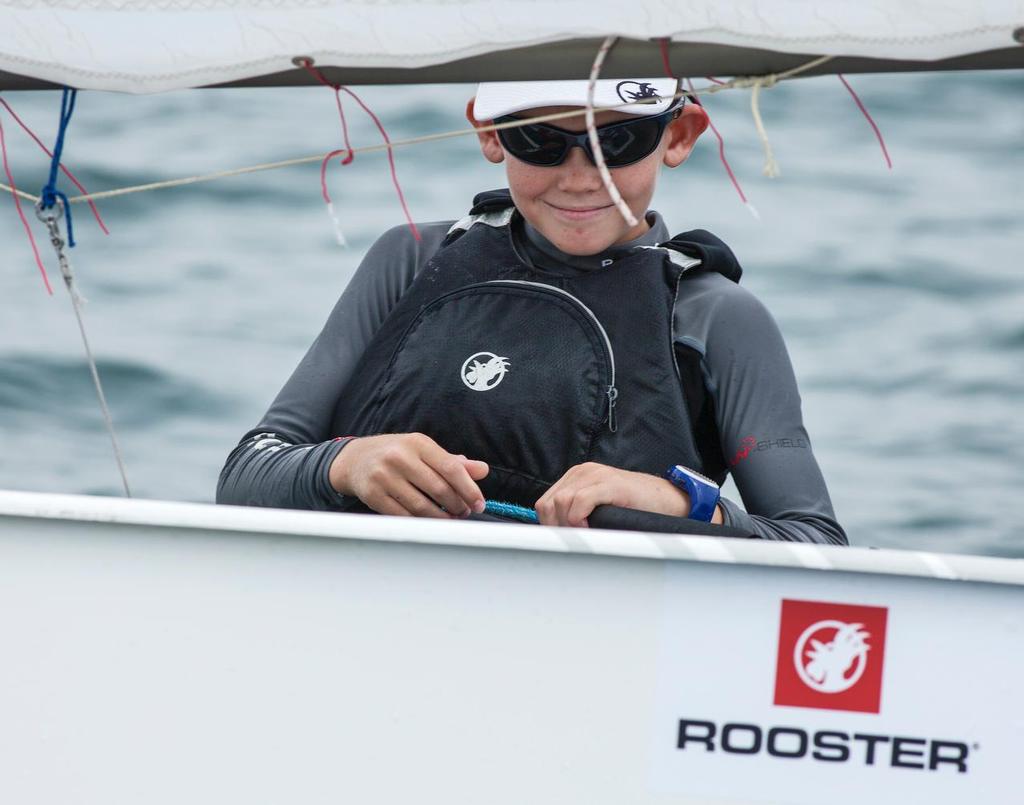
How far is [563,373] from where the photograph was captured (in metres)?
1.59

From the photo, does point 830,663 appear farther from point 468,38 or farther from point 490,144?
point 490,144

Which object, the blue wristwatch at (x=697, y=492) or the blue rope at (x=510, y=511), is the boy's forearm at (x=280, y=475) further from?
the blue wristwatch at (x=697, y=492)

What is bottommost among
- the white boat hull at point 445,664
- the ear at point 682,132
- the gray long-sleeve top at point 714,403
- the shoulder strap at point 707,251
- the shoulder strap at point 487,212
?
the white boat hull at point 445,664

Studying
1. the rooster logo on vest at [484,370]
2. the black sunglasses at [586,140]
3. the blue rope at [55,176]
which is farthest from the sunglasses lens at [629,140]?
the blue rope at [55,176]

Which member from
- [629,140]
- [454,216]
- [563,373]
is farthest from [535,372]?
[454,216]

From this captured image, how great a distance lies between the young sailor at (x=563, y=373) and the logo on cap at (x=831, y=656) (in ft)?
0.85

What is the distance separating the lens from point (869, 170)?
23.2ft

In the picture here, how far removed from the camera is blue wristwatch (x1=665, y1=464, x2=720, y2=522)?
148 centimetres

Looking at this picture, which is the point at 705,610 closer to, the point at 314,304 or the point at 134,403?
the point at 134,403

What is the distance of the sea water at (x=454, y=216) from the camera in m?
Answer: 5.12

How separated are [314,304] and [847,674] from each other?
4.84 metres

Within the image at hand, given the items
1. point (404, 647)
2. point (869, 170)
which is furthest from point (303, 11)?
point (869, 170)

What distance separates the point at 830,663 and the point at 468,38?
60 cm

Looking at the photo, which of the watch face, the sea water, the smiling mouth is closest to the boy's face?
the smiling mouth
